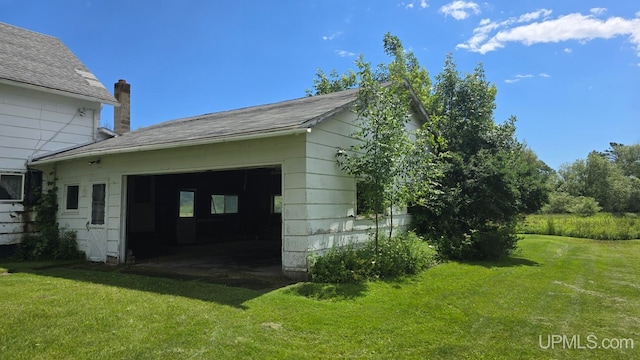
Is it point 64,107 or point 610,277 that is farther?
point 64,107

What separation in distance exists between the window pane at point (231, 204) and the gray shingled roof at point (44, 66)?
609 cm

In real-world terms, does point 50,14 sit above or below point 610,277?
above

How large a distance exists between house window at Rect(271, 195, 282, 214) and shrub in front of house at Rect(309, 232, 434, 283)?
9221mm

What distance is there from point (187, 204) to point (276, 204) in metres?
4.04

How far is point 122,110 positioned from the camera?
51.3 feet

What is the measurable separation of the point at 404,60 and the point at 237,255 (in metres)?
19.3

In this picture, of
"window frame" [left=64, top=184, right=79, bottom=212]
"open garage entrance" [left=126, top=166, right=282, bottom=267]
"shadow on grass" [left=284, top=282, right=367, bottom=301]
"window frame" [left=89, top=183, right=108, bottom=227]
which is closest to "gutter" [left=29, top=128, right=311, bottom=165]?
"window frame" [left=64, top=184, right=79, bottom=212]

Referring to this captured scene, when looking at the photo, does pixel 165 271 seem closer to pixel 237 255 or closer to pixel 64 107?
pixel 237 255

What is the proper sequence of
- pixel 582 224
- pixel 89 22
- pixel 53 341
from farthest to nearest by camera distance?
pixel 582 224
pixel 89 22
pixel 53 341

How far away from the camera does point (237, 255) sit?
12.0 metres

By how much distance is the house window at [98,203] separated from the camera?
34.4 feet

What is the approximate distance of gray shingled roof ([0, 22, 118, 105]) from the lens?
446 inches

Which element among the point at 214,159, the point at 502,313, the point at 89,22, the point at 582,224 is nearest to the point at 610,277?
the point at 502,313

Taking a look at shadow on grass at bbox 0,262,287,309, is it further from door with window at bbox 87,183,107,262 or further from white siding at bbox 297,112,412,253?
white siding at bbox 297,112,412,253
